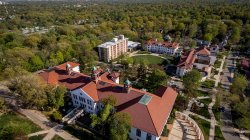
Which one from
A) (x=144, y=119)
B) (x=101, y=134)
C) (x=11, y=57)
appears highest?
(x=11, y=57)

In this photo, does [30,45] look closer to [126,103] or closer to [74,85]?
[74,85]

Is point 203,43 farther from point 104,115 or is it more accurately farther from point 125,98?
point 104,115

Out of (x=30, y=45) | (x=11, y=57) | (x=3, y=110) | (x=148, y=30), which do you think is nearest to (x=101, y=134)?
(x=3, y=110)

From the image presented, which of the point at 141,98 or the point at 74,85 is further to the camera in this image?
the point at 74,85

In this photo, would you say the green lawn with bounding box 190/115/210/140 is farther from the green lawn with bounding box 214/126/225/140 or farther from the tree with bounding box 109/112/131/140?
the tree with bounding box 109/112/131/140

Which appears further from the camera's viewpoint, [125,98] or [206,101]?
[206,101]

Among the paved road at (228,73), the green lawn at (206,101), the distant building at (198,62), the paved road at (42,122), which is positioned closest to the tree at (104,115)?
the paved road at (42,122)

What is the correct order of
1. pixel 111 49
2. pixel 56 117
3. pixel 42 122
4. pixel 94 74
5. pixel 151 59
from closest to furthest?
pixel 42 122, pixel 56 117, pixel 94 74, pixel 111 49, pixel 151 59

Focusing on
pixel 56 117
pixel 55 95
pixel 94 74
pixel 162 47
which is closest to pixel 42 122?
pixel 56 117
